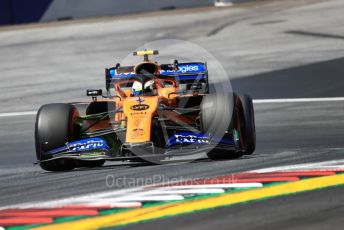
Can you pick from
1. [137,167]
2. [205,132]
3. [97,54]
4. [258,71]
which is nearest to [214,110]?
[205,132]

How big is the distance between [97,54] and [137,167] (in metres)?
17.0

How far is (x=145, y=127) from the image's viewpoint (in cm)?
1312

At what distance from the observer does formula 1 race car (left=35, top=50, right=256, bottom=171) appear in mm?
13148

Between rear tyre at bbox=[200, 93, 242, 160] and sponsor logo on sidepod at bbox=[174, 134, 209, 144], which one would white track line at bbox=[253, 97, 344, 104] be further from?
sponsor logo on sidepod at bbox=[174, 134, 209, 144]

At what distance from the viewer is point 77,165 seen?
45.8 feet

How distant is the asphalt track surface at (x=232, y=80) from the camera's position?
10.7 meters

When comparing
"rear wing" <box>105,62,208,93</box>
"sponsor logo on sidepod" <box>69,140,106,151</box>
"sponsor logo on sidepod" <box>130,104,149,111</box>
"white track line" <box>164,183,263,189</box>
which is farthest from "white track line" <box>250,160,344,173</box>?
"rear wing" <box>105,62,208,93</box>

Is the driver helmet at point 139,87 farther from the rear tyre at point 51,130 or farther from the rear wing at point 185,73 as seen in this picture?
the rear tyre at point 51,130

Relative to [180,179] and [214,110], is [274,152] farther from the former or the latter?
[180,179]

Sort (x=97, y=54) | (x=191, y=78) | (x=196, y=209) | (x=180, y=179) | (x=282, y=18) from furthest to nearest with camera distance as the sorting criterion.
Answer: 1. (x=282, y=18)
2. (x=97, y=54)
3. (x=191, y=78)
4. (x=180, y=179)
5. (x=196, y=209)

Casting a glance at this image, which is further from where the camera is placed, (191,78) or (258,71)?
(258,71)

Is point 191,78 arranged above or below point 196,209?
above

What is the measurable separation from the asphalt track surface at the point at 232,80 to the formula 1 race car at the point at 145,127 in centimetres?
25

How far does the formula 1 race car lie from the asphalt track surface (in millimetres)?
252
